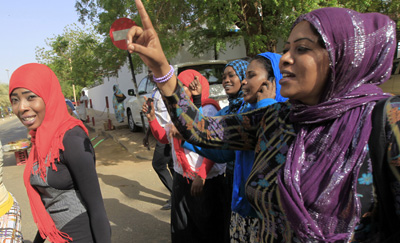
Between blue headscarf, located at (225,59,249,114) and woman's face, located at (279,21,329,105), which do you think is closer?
woman's face, located at (279,21,329,105)

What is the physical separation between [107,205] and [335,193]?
4.26 metres

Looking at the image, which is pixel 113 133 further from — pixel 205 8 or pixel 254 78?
pixel 254 78

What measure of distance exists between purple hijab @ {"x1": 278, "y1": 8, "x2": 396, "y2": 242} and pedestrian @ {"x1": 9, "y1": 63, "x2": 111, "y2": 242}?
1.18m

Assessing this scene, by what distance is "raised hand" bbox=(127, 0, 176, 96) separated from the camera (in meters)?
1.11

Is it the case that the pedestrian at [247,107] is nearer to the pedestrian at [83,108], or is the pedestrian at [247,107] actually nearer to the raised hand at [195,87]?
the raised hand at [195,87]

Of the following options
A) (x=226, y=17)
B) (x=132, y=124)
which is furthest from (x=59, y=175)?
(x=132, y=124)

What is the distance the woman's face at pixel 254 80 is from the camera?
2.00m

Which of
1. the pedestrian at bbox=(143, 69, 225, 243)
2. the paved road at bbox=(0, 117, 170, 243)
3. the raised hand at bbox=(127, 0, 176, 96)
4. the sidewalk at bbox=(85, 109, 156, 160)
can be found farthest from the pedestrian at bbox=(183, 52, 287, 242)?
the sidewalk at bbox=(85, 109, 156, 160)

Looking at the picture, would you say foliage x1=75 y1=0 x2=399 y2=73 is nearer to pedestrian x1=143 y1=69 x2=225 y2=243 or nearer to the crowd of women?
pedestrian x1=143 y1=69 x2=225 y2=243

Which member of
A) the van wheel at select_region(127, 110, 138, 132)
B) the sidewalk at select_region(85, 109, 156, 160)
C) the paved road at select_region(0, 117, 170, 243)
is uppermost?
the van wheel at select_region(127, 110, 138, 132)

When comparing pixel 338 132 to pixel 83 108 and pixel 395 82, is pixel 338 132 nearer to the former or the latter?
pixel 395 82

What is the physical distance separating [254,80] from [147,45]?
105 centimetres

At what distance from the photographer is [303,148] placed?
1056 mm

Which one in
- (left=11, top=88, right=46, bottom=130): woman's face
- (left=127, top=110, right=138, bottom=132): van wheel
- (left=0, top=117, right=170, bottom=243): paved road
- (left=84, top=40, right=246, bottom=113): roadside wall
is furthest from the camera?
(left=84, top=40, right=246, bottom=113): roadside wall
